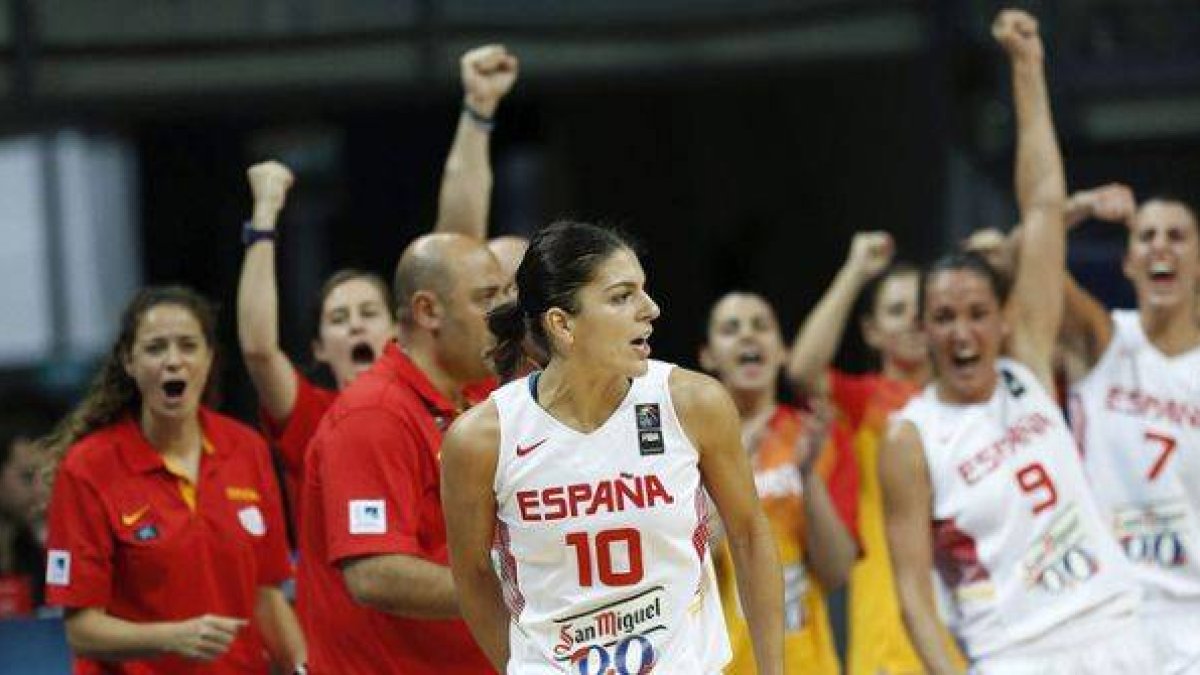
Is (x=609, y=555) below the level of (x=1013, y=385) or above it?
below

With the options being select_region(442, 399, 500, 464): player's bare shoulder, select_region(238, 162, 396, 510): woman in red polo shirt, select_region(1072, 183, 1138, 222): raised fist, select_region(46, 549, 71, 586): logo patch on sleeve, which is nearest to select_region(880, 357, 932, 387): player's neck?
select_region(1072, 183, 1138, 222): raised fist

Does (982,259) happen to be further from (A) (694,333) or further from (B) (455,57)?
(A) (694,333)

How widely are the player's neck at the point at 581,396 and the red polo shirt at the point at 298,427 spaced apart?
213 centimetres

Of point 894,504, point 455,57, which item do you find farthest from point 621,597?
point 455,57

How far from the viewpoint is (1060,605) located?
695 cm

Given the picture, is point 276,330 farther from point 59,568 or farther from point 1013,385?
point 1013,385

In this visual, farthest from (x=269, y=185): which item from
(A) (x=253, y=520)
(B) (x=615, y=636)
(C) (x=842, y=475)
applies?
(C) (x=842, y=475)

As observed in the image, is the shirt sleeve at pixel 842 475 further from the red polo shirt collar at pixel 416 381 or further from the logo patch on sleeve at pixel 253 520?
the red polo shirt collar at pixel 416 381

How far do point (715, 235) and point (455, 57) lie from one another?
2.99 metres

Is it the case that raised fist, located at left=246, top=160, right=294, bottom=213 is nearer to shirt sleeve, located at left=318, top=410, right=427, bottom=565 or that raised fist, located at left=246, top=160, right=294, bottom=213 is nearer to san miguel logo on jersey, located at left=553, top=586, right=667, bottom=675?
shirt sleeve, located at left=318, top=410, right=427, bottom=565

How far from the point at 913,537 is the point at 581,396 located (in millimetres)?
1836

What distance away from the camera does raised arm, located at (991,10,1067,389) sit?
7.37 metres

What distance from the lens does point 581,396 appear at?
544 cm

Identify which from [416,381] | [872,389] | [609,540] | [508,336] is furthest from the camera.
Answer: [872,389]
